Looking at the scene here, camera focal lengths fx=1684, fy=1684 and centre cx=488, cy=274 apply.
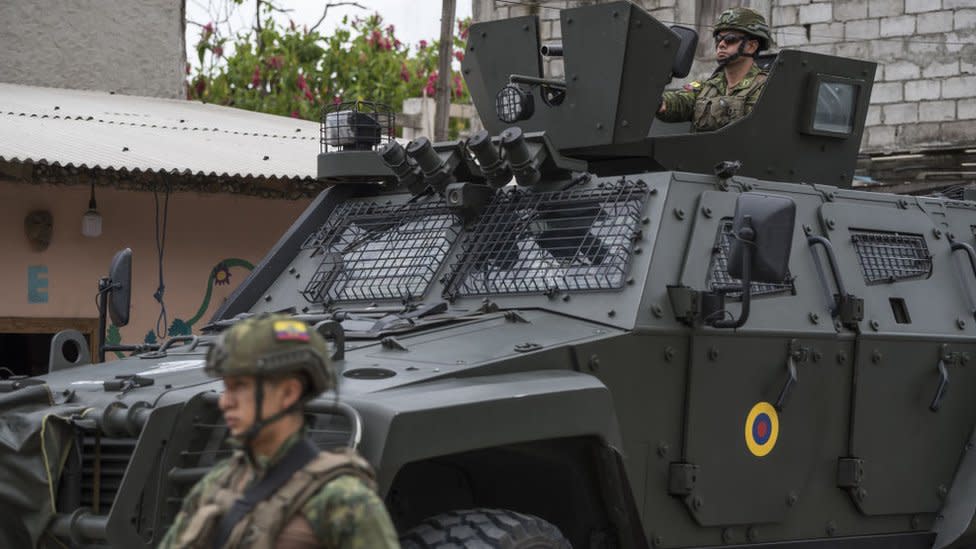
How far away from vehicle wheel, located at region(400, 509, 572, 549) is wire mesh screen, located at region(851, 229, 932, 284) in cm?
230

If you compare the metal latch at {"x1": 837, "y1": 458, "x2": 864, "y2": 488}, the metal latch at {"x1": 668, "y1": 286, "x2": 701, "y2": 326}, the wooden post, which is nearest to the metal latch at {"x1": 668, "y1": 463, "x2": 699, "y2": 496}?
the metal latch at {"x1": 668, "y1": 286, "x2": 701, "y2": 326}

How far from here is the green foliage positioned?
25.0 m

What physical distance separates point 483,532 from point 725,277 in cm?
171

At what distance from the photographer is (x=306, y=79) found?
25766 millimetres

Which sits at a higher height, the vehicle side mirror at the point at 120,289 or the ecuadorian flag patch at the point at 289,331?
the ecuadorian flag patch at the point at 289,331

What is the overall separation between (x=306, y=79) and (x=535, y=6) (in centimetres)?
794

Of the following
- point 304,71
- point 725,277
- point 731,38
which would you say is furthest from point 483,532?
point 304,71

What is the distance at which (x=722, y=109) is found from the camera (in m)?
7.63

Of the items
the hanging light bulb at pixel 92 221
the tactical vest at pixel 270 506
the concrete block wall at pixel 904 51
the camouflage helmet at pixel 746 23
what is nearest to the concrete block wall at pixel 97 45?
the concrete block wall at pixel 904 51

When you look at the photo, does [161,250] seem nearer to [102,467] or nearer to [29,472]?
[102,467]

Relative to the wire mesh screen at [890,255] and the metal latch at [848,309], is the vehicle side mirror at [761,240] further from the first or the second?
the wire mesh screen at [890,255]

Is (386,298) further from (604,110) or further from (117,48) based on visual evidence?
(117,48)

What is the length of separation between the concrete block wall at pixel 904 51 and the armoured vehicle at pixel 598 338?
31.5ft

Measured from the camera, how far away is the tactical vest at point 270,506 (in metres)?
3.31
